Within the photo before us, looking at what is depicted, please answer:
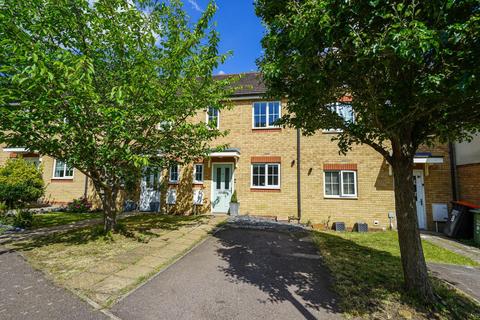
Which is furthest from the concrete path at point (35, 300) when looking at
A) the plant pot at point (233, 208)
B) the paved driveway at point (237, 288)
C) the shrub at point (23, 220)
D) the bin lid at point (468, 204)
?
the bin lid at point (468, 204)

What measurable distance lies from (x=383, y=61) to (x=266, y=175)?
886 cm

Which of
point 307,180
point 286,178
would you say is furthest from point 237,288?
point 307,180

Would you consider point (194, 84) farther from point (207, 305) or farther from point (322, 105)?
point (207, 305)

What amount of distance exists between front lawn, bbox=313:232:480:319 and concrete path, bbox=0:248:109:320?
432 centimetres

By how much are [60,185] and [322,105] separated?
16.9m

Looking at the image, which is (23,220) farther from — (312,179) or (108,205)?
(312,179)

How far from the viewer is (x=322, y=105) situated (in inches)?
183

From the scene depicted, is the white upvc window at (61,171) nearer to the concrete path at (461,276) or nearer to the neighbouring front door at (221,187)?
the neighbouring front door at (221,187)

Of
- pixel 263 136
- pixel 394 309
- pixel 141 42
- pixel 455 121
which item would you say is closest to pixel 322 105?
pixel 455 121

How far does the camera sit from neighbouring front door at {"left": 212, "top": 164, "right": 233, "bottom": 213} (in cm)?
1207

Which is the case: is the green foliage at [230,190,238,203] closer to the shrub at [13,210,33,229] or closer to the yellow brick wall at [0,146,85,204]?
the shrub at [13,210,33,229]

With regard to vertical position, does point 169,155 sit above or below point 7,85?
below

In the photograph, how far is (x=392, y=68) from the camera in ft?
12.0

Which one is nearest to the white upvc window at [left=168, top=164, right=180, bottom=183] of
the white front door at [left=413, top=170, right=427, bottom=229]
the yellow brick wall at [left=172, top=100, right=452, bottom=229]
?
the yellow brick wall at [left=172, top=100, right=452, bottom=229]
